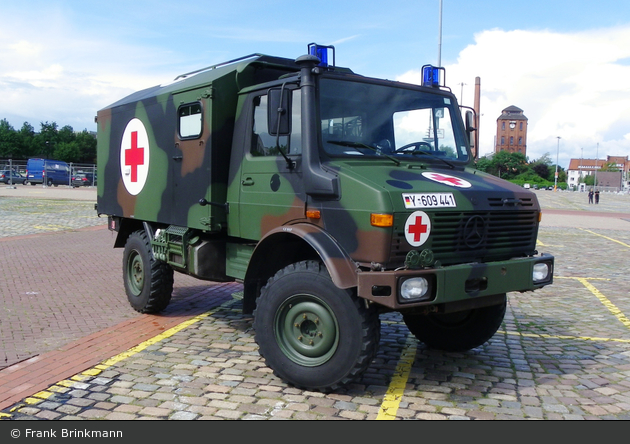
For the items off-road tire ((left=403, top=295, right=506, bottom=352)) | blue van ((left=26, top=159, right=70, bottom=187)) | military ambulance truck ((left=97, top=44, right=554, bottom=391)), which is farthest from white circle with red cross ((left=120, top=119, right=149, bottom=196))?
blue van ((left=26, top=159, right=70, bottom=187))

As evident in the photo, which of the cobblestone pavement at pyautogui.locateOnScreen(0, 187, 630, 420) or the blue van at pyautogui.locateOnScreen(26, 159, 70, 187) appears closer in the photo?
the cobblestone pavement at pyautogui.locateOnScreen(0, 187, 630, 420)

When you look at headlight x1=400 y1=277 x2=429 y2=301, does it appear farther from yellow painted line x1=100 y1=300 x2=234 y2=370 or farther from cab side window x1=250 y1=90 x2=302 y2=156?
yellow painted line x1=100 y1=300 x2=234 y2=370

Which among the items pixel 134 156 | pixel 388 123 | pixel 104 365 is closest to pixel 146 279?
pixel 134 156

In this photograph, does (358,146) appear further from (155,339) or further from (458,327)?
(155,339)

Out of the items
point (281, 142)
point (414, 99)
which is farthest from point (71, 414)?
point (414, 99)

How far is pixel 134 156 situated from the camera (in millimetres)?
7246

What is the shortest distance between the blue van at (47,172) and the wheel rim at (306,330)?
43323 millimetres

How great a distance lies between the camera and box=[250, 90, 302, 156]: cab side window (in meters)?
4.85

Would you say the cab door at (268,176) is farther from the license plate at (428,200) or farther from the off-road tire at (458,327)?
the off-road tire at (458,327)

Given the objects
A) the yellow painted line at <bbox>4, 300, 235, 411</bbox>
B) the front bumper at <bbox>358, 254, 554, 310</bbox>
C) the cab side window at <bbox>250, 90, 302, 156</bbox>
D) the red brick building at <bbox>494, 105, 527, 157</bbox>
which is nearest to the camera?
the front bumper at <bbox>358, 254, 554, 310</bbox>

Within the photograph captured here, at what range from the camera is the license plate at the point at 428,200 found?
423 centimetres

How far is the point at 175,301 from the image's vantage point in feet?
26.5

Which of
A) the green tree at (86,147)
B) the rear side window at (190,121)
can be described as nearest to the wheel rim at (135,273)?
the rear side window at (190,121)

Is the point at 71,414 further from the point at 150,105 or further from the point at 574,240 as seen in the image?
the point at 574,240
